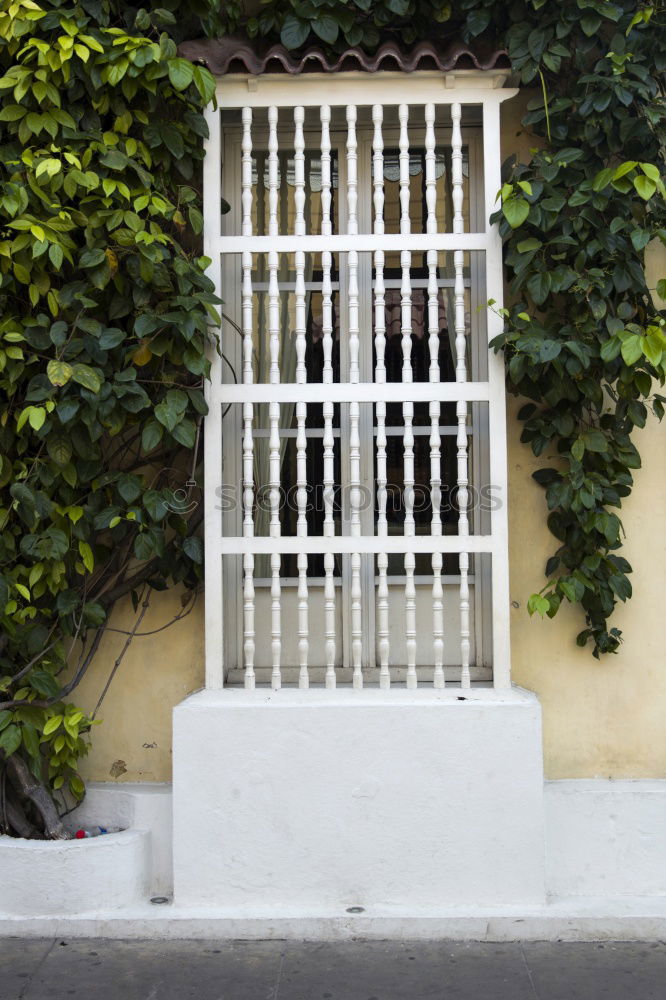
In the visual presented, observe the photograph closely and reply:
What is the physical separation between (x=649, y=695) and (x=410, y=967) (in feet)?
5.10

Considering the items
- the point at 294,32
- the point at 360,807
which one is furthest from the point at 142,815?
the point at 294,32

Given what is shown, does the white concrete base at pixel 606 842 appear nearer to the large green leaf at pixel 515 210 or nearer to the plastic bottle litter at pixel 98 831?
the plastic bottle litter at pixel 98 831

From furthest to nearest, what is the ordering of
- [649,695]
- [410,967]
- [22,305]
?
1. [649,695]
2. [22,305]
3. [410,967]

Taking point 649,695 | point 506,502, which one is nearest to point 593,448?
point 506,502

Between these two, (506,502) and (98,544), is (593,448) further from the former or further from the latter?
(98,544)

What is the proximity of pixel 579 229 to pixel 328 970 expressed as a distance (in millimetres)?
2989

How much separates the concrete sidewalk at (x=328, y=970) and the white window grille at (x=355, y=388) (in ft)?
3.27

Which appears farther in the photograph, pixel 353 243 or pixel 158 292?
pixel 353 243

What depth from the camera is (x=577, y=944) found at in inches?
137

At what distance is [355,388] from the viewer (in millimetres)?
3789

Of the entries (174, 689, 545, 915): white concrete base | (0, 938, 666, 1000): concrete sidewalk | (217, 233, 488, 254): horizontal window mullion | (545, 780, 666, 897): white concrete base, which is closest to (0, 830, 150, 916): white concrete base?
(0, 938, 666, 1000): concrete sidewalk

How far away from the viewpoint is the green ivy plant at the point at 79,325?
11.5ft

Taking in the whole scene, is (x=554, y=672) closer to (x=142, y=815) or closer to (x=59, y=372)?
(x=142, y=815)

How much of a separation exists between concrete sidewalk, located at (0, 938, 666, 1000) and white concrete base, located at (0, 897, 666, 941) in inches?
1.4
